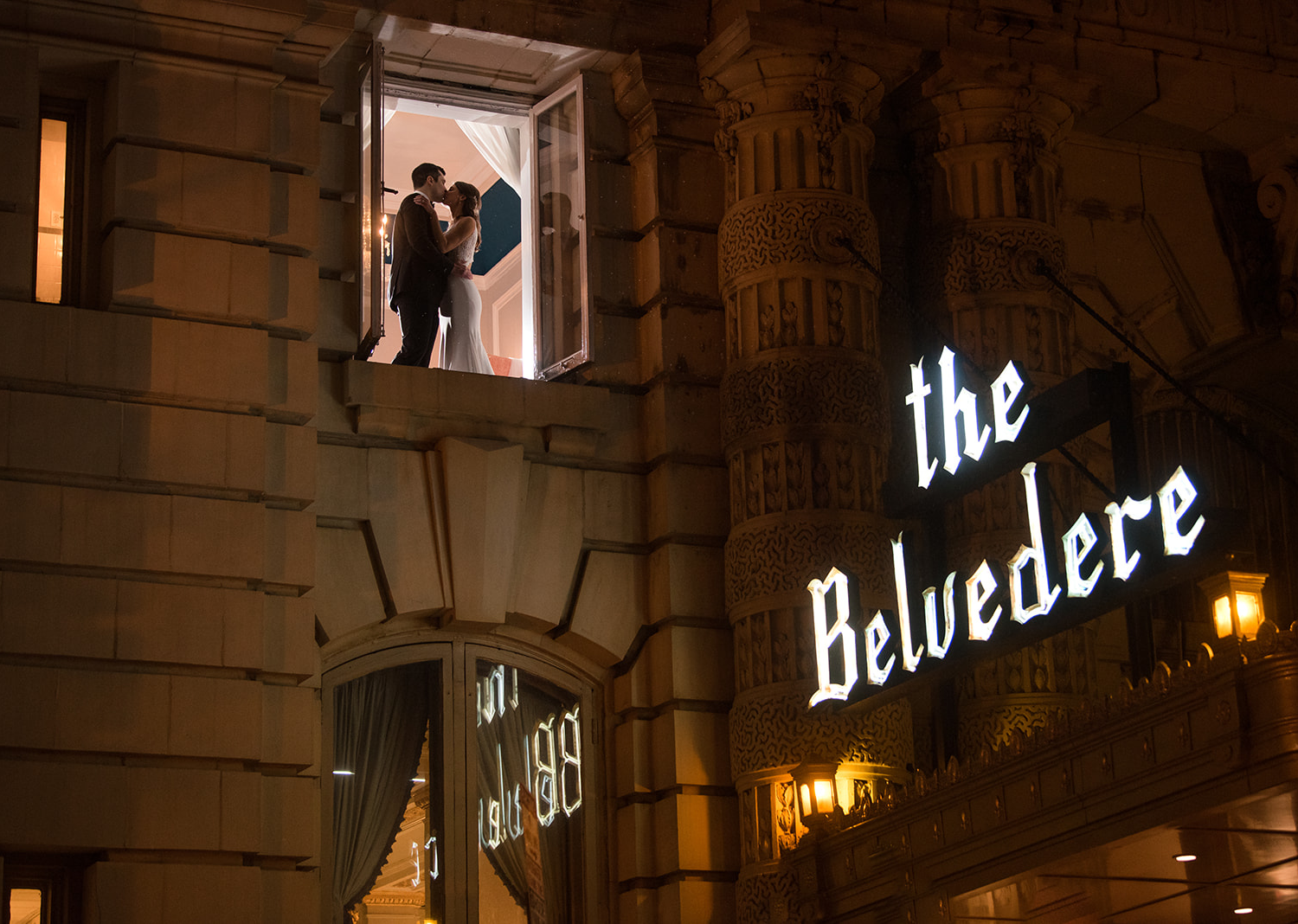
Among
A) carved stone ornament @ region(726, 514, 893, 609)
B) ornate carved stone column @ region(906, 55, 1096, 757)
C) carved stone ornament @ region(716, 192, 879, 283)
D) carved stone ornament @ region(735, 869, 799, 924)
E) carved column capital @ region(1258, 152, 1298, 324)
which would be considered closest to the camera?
carved stone ornament @ region(735, 869, 799, 924)

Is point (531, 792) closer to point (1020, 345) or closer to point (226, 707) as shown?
point (226, 707)

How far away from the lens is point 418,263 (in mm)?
20281

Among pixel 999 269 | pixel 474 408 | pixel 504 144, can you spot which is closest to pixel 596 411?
pixel 474 408

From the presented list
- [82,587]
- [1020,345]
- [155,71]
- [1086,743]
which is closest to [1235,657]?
[1086,743]

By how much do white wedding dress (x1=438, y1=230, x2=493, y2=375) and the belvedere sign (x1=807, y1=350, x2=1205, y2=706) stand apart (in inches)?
163

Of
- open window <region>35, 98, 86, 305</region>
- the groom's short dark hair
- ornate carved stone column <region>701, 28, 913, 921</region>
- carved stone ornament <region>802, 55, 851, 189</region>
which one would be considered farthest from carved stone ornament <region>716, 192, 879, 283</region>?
open window <region>35, 98, 86, 305</region>

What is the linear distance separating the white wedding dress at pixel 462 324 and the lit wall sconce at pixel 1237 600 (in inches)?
286

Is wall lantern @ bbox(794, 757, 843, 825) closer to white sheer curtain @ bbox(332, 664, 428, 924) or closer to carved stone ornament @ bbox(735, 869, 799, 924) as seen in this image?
carved stone ornament @ bbox(735, 869, 799, 924)

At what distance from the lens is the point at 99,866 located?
16.0 meters

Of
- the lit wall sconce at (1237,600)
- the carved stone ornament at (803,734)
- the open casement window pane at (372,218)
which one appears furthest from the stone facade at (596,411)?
the lit wall sconce at (1237,600)

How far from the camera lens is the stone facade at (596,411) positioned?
54.6ft

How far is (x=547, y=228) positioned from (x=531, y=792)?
5.26 meters

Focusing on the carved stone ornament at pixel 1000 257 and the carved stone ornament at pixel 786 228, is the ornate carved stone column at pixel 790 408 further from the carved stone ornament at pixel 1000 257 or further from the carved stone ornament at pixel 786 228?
the carved stone ornament at pixel 1000 257

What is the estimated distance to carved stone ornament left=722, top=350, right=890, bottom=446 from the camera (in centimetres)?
1889
